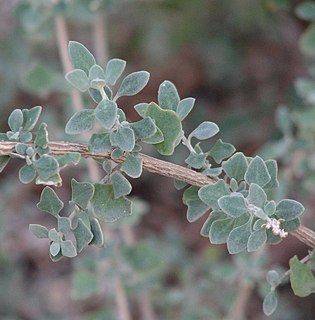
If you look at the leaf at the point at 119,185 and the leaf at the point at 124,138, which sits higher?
the leaf at the point at 124,138

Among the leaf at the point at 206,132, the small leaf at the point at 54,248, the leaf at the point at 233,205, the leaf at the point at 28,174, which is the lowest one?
the small leaf at the point at 54,248

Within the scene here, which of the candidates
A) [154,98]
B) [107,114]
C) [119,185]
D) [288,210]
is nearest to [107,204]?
[119,185]

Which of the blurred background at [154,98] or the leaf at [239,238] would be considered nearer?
the leaf at [239,238]

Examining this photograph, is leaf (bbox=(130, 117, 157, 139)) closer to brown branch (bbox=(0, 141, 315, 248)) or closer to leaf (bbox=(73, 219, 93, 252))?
brown branch (bbox=(0, 141, 315, 248))

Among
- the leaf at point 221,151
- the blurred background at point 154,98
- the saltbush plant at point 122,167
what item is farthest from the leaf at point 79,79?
the blurred background at point 154,98

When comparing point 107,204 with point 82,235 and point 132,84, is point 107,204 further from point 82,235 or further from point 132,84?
point 132,84

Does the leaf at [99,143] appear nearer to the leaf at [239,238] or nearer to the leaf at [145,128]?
the leaf at [145,128]

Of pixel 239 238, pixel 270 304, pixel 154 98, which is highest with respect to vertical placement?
pixel 239 238
